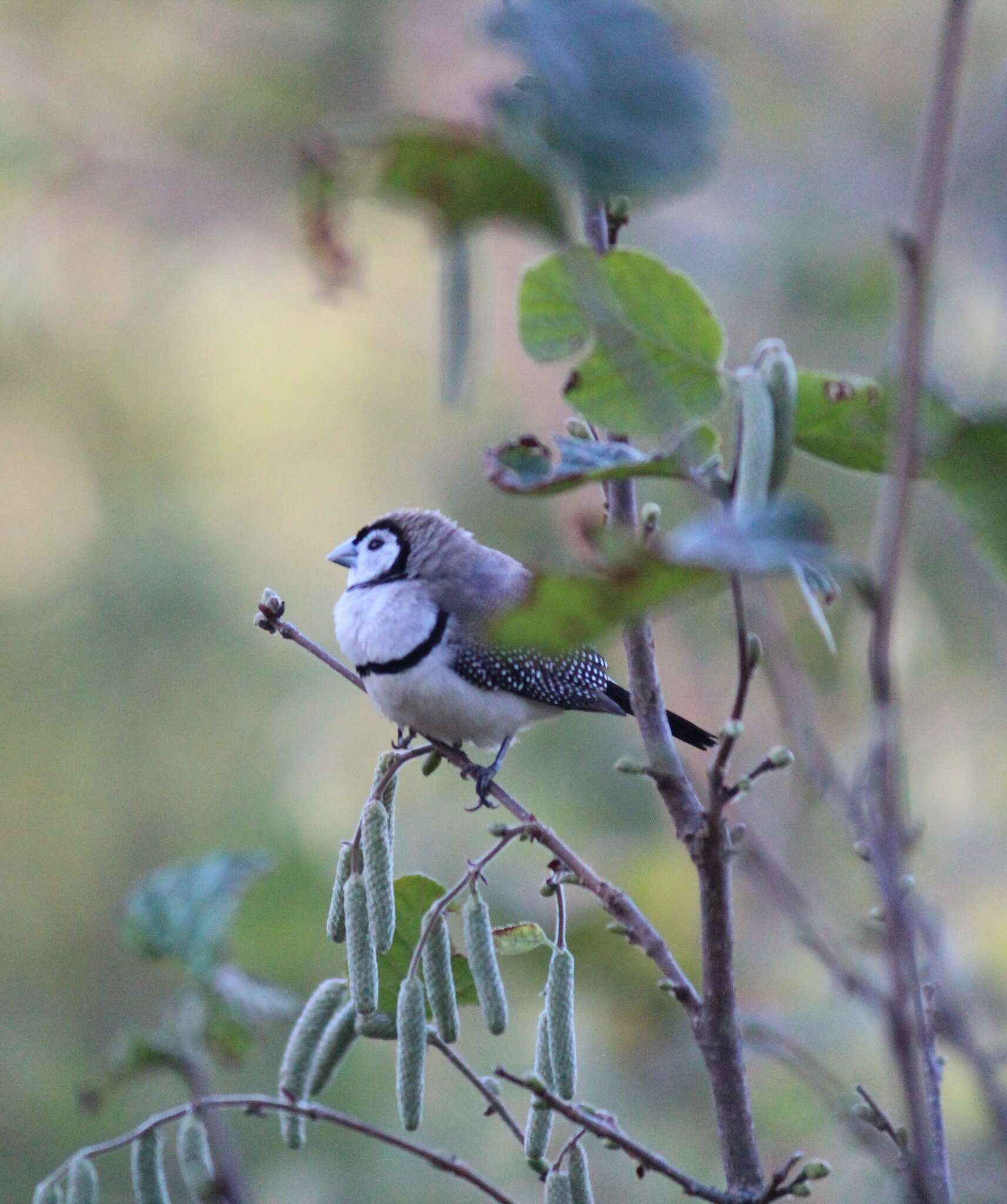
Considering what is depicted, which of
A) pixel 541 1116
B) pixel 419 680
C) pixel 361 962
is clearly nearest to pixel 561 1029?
pixel 541 1116

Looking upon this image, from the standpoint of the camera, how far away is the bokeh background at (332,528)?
11.2ft

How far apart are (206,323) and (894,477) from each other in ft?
20.7

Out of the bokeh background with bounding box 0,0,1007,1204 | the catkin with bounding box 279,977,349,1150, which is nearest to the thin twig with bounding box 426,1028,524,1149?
the catkin with bounding box 279,977,349,1150

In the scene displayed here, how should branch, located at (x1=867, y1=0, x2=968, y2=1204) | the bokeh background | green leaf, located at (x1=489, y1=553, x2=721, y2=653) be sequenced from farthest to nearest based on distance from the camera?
the bokeh background
green leaf, located at (x1=489, y1=553, x2=721, y2=653)
branch, located at (x1=867, y1=0, x2=968, y2=1204)

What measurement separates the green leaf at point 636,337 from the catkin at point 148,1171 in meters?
0.85

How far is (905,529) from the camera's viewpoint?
75cm

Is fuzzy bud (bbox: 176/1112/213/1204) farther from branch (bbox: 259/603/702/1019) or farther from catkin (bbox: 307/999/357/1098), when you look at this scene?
branch (bbox: 259/603/702/1019)

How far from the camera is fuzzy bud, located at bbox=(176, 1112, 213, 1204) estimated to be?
1454mm

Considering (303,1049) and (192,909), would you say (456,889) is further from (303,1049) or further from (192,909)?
(192,909)

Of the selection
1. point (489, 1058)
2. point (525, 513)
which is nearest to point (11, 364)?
point (525, 513)

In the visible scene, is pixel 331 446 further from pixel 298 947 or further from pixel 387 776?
pixel 387 776

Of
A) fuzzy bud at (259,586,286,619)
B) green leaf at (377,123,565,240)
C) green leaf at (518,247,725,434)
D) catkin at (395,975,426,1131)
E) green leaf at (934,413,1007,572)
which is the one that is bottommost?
catkin at (395,975,426,1131)

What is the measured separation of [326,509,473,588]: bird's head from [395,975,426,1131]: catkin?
151 centimetres

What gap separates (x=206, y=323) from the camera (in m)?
6.71
